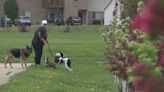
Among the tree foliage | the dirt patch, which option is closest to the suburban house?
the tree foliage

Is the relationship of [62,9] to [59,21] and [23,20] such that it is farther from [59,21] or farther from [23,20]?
[23,20]

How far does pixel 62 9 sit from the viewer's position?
108 metres

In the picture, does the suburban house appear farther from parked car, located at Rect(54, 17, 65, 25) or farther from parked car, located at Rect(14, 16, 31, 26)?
parked car, located at Rect(14, 16, 31, 26)

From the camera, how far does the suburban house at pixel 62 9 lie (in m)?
104

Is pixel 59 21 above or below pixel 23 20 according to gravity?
below

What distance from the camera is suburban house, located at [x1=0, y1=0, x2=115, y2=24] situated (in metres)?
104

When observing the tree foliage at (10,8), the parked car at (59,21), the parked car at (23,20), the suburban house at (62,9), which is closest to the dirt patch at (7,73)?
the parked car at (23,20)

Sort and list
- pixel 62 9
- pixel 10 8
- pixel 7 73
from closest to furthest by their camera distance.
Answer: pixel 7 73 < pixel 10 8 < pixel 62 9

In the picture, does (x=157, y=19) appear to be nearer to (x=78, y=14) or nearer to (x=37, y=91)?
(x=37, y=91)

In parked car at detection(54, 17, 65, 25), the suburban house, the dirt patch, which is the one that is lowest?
the dirt patch

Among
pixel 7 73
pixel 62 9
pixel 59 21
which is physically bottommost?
pixel 7 73

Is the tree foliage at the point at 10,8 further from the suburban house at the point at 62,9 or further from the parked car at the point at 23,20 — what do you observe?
the suburban house at the point at 62,9

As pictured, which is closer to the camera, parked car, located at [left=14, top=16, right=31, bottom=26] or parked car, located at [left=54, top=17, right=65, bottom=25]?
parked car, located at [left=14, top=16, right=31, bottom=26]

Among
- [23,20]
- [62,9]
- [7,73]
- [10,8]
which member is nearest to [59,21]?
[23,20]
